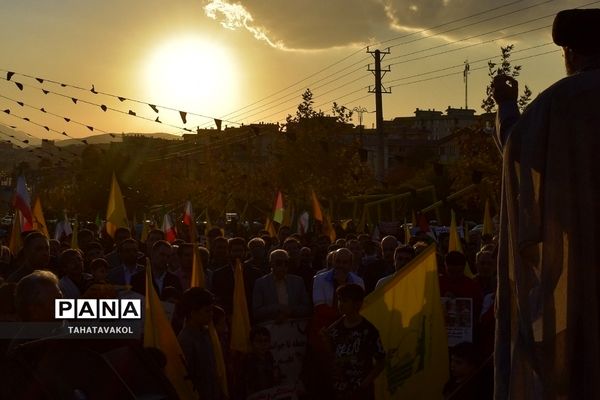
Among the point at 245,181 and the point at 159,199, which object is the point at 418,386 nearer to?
the point at 245,181

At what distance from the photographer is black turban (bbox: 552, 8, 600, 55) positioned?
3180mm

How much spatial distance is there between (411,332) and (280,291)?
9.20ft

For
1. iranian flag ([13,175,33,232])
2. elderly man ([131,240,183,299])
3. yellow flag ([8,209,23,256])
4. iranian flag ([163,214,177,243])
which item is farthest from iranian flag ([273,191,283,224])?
elderly man ([131,240,183,299])

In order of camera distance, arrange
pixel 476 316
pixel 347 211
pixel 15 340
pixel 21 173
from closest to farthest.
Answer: pixel 15 340 < pixel 476 316 < pixel 21 173 < pixel 347 211

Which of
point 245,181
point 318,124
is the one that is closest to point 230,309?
point 318,124

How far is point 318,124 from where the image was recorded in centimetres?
5356

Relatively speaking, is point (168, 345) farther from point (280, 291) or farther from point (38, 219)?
point (38, 219)

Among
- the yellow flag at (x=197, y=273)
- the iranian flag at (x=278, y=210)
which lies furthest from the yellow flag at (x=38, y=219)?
the yellow flag at (x=197, y=273)

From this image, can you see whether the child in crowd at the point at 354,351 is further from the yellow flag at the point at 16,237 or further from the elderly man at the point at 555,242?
the yellow flag at the point at 16,237

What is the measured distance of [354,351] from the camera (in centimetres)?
807

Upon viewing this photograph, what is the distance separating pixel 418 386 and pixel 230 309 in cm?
363

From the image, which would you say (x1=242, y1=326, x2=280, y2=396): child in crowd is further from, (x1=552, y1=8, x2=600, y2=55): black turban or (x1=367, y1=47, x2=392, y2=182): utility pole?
(x1=367, y1=47, x2=392, y2=182): utility pole

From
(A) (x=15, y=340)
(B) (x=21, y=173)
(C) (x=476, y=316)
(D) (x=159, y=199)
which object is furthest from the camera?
(D) (x=159, y=199)

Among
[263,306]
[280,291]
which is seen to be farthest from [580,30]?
[280,291]
